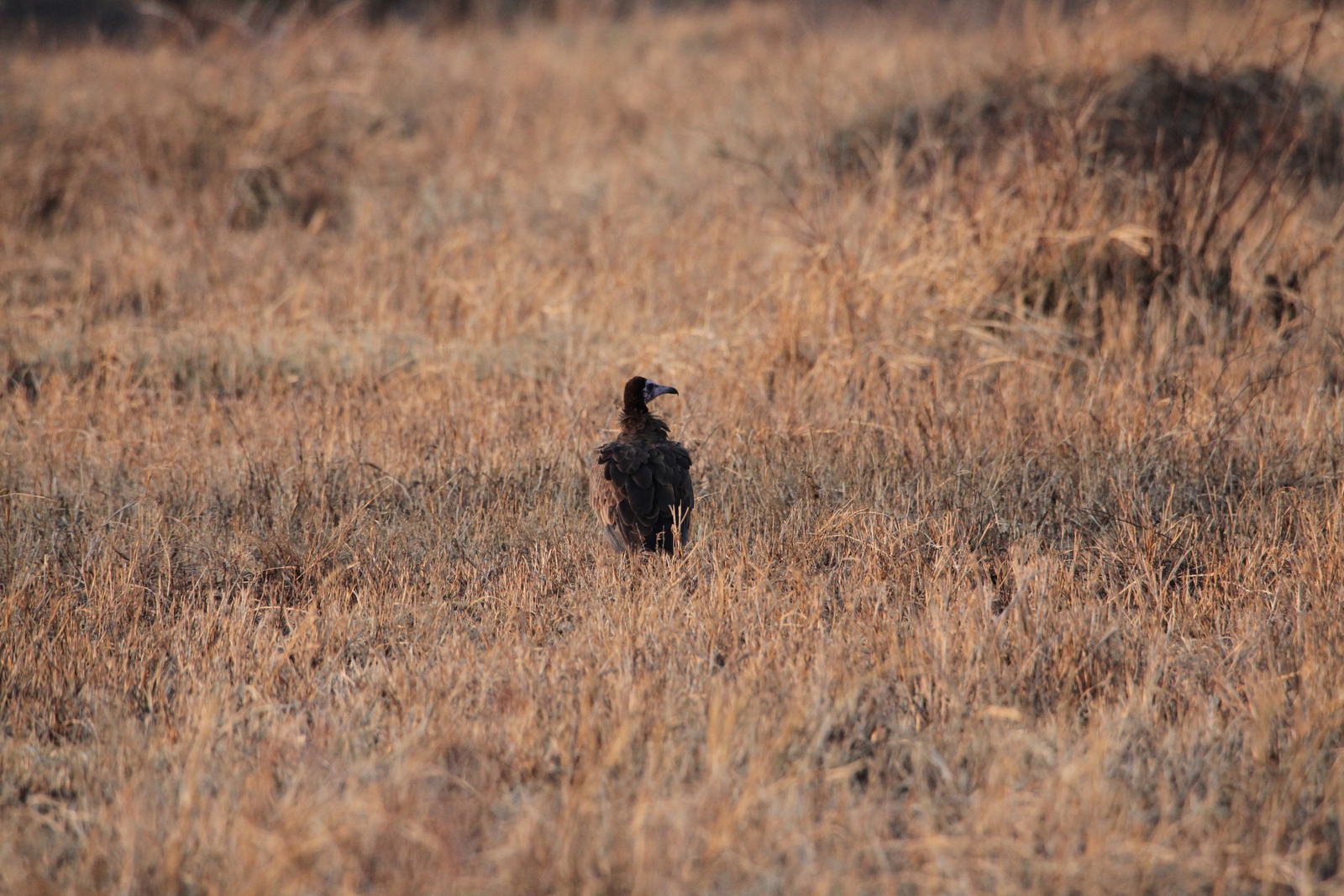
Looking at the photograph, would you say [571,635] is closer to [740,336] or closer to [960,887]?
[960,887]

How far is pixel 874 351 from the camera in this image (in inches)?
275

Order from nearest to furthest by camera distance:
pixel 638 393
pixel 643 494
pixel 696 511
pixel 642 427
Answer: pixel 643 494 → pixel 642 427 → pixel 638 393 → pixel 696 511

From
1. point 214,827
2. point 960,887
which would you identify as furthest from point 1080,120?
point 214,827

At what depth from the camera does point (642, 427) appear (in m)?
5.23

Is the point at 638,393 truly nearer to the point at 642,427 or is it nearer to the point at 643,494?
the point at 642,427

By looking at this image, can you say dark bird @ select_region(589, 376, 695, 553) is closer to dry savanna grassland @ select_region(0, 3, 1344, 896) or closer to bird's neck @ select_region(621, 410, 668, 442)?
bird's neck @ select_region(621, 410, 668, 442)

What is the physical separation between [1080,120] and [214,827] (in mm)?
7021

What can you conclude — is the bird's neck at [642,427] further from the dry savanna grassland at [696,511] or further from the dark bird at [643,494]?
the dry savanna grassland at [696,511]

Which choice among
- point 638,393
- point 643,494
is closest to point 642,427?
point 638,393

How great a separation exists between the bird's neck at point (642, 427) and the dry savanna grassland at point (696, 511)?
0.55m

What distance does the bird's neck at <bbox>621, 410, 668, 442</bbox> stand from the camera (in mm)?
5168

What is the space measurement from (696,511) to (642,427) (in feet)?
2.01

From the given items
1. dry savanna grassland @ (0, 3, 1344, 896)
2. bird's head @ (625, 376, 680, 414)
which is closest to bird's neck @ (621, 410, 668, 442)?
bird's head @ (625, 376, 680, 414)

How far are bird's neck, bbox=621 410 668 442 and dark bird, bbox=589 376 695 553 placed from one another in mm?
51
